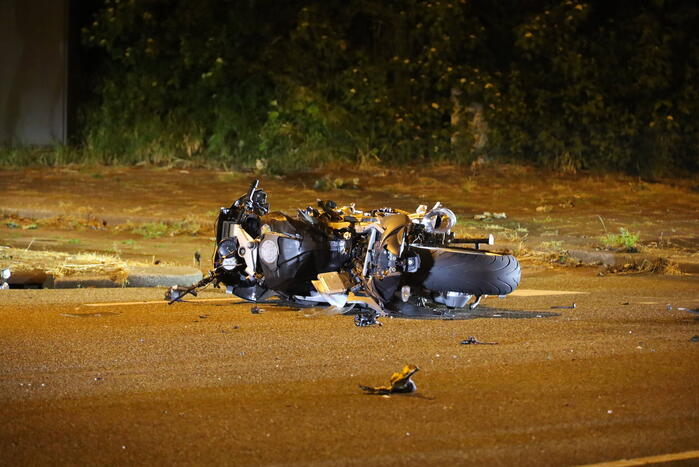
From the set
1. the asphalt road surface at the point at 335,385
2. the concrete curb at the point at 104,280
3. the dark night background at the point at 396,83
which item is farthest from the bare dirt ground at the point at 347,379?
the dark night background at the point at 396,83

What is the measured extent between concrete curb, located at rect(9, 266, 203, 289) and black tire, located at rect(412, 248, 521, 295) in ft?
10.4

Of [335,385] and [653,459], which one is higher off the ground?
[653,459]

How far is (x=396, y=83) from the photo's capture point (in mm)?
27594

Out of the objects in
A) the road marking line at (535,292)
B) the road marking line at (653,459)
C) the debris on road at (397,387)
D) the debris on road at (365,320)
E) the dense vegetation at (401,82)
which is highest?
the dense vegetation at (401,82)

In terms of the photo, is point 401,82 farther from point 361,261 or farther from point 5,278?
point 361,261

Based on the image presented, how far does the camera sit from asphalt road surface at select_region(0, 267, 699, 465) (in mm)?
5906

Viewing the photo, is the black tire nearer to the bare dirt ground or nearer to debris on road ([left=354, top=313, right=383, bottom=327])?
the bare dirt ground

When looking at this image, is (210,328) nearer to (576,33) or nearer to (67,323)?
(67,323)

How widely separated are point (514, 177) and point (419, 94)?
385 cm

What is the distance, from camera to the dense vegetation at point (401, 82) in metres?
26.2

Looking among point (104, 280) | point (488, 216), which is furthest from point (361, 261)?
point (488, 216)

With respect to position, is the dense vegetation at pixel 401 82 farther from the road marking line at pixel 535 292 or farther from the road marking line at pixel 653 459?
the road marking line at pixel 653 459

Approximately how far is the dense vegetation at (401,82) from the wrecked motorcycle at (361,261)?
1538 centimetres

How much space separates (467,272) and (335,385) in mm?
2861
